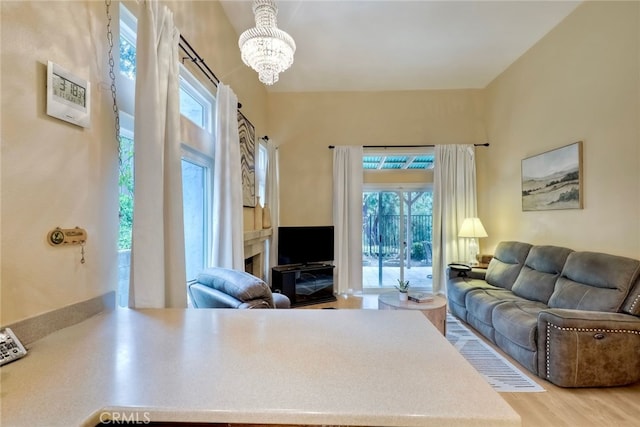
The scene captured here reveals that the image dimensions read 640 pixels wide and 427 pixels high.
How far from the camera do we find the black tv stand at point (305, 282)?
449 centimetres

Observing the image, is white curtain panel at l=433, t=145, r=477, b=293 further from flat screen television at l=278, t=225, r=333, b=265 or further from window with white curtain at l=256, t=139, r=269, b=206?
window with white curtain at l=256, t=139, r=269, b=206

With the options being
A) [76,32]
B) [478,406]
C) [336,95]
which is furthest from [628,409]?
[336,95]

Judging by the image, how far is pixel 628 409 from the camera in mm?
2031

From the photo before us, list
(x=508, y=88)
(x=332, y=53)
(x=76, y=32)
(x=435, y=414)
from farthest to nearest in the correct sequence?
(x=508, y=88)
(x=332, y=53)
(x=76, y=32)
(x=435, y=414)

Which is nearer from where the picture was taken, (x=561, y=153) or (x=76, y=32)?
(x=76, y=32)

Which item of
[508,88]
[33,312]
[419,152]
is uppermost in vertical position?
[508,88]

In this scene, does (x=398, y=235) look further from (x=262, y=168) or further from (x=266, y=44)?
(x=266, y=44)

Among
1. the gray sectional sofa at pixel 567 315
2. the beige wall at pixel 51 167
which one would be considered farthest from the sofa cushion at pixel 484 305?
the beige wall at pixel 51 167

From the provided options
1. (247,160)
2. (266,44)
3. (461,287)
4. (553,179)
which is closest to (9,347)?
(266,44)

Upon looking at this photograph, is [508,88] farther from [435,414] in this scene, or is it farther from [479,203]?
[435,414]

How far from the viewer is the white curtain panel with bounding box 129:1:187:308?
1.60m

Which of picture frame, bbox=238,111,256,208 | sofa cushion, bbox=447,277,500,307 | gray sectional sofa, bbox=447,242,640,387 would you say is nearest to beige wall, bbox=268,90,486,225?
picture frame, bbox=238,111,256,208

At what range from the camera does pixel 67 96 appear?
127cm

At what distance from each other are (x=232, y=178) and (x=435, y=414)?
258 cm
